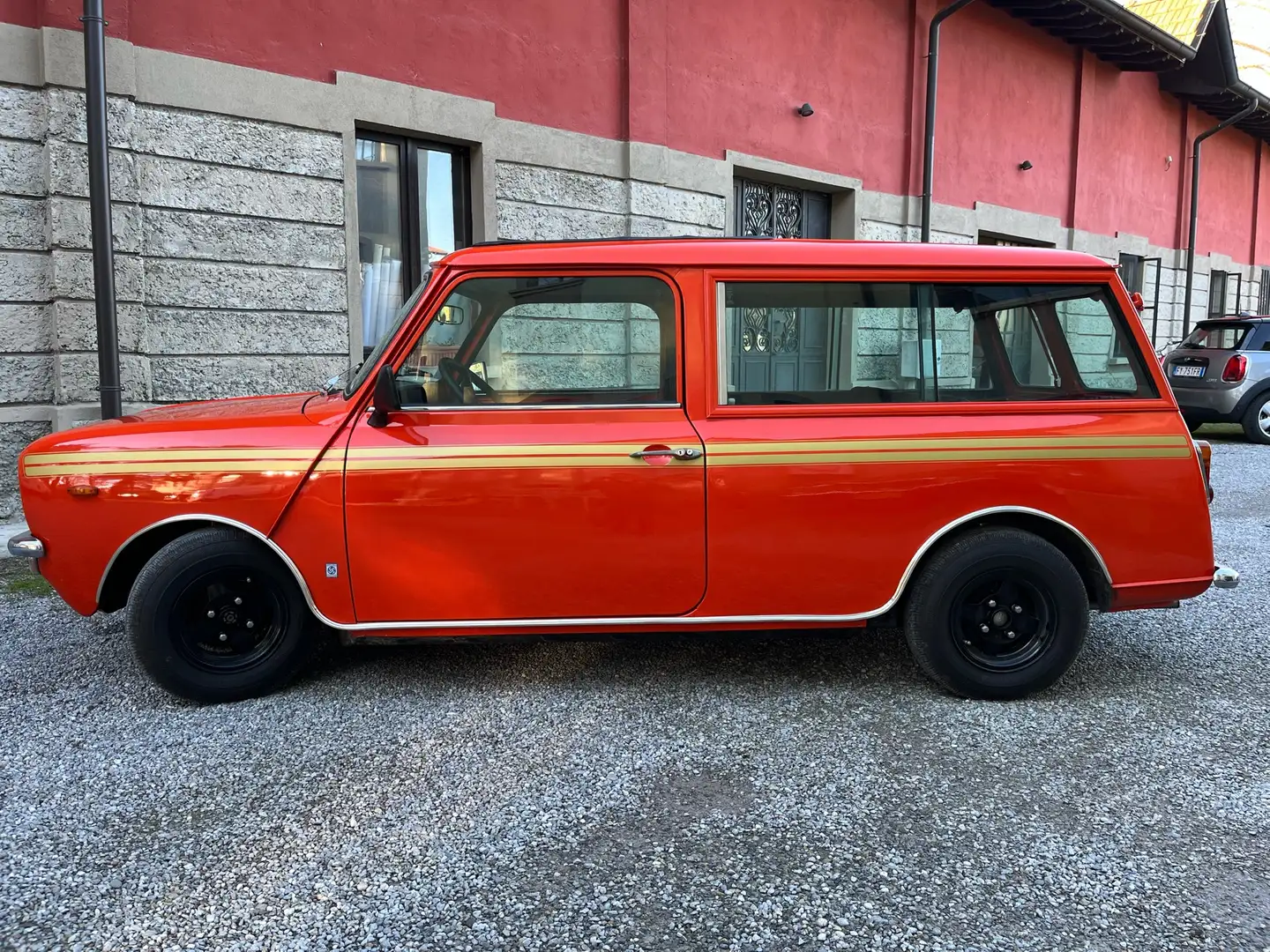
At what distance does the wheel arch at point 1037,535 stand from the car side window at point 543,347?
1202 mm

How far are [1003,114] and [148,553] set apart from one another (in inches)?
575

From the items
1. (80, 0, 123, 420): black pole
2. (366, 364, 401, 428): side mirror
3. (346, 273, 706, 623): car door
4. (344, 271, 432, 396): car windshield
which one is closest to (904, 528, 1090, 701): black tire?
(346, 273, 706, 623): car door

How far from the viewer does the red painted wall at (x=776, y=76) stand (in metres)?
7.62

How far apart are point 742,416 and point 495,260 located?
44.9 inches

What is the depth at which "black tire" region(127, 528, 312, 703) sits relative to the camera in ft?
11.0

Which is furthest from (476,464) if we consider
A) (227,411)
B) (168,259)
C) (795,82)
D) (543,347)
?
(795,82)

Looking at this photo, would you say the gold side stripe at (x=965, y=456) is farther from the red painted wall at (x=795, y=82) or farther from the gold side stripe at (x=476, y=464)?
the red painted wall at (x=795, y=82)

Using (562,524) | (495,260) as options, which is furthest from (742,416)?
(495,260)

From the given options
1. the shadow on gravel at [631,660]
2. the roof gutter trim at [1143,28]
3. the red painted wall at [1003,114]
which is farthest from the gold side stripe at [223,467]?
the roof gutter trim at [1143,28]

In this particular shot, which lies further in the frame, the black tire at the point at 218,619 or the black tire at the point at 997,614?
the black tire at the point at 997,614

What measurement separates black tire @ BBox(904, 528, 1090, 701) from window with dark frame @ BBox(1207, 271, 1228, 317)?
21.1 metres

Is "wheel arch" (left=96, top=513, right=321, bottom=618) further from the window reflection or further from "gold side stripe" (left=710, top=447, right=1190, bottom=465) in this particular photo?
the window reflection

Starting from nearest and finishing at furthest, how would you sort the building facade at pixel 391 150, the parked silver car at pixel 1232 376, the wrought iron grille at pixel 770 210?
1. the building facade at pixel 391 150
2. the wrought iron grille at pixel 770 210
3. the parked silver car at pixel 1232 376

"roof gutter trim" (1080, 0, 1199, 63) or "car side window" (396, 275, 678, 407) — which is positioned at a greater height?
"roof gutter trim" (1080, 0, 1199, 63)
